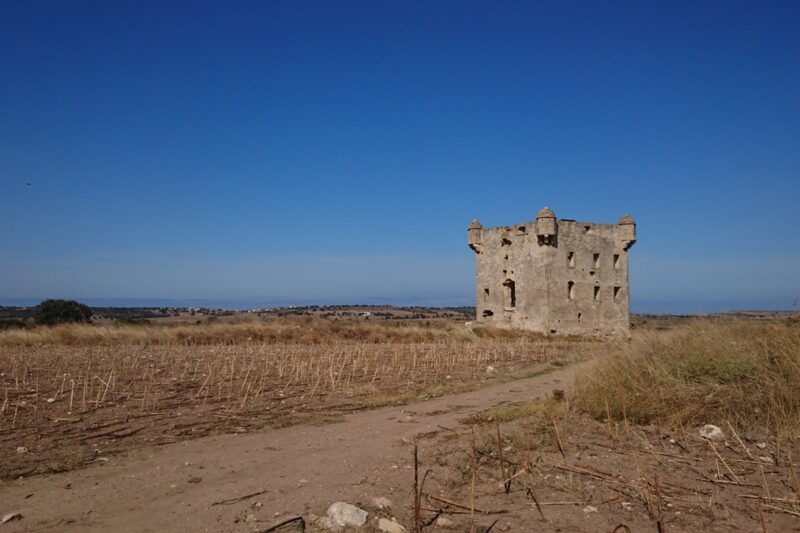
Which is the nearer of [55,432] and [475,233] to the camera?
[55,432]

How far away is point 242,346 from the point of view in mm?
22625

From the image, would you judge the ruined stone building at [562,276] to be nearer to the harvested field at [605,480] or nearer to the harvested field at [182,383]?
the harvested field at [182,383]

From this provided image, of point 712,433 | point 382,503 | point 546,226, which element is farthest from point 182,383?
point 546,226

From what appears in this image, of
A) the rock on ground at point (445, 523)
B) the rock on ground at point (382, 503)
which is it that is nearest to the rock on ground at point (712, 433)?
the rock on ground at point (445, 523)

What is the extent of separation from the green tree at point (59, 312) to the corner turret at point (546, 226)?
32.1 m

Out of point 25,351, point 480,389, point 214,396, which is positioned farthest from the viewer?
point 25,351

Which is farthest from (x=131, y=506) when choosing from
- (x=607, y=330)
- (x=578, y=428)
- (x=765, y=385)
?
(x=607, y=330)

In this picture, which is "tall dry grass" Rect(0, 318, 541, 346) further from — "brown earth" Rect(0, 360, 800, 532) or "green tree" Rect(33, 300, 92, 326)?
"brown earth" Rect(0, 360, 800, 532)

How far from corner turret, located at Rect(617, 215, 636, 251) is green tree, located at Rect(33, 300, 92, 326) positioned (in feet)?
121

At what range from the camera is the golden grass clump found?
25.2ft

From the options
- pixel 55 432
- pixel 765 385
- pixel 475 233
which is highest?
pixel 475 233

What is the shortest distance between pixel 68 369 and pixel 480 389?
35.0 ft

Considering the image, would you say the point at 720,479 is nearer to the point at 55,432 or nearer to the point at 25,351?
the point at 55,432

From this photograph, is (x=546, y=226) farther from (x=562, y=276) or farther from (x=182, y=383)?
(x=182, y=383)
